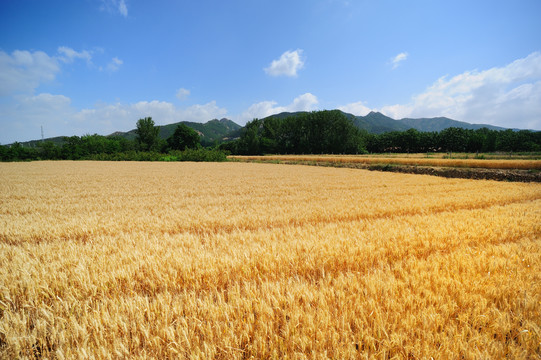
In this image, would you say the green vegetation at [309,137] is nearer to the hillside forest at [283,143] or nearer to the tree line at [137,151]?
the hillside forest at [283,143]

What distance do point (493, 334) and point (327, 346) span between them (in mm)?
1657

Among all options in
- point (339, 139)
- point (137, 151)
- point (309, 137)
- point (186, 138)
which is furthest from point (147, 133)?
point (339, 139)

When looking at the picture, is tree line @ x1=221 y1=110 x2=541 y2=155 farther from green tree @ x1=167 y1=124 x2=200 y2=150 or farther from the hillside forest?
green tree @ x1=167 y1=124 x2=200 y2=150

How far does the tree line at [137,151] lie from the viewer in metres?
56.4

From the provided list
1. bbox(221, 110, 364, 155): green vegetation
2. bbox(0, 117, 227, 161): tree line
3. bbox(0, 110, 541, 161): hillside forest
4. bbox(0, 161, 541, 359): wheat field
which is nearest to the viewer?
bbox(0, 161, 541, 359): wheat field

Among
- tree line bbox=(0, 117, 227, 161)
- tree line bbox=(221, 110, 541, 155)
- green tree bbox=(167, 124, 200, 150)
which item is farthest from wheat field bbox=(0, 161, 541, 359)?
tree line bbox=(221, 110, 541, 155)

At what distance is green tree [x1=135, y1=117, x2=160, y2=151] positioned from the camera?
78312mm

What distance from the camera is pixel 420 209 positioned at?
25.8ft

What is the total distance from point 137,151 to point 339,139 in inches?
2682

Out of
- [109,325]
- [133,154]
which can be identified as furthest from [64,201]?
[133,154]

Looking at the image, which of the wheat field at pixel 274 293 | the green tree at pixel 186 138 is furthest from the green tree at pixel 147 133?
the wheat field at pixel 274 293

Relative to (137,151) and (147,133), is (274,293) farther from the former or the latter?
(147,133)

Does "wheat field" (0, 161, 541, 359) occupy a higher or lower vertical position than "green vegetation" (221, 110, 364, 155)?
lower

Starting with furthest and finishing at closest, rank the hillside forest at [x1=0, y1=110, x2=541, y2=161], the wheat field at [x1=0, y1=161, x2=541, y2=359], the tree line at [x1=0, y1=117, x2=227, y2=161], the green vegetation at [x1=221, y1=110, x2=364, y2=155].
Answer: the green vegetation at [x1=221, y1=110, x2=364, y2=155], the hillside forest at [x1=0, y1=110, x2=541, y2=161], the tree line at [x1=0, y1=117, x2=227, y2=161], the wheat field at [x1=0, y1=161, x2=541, y2=359]
